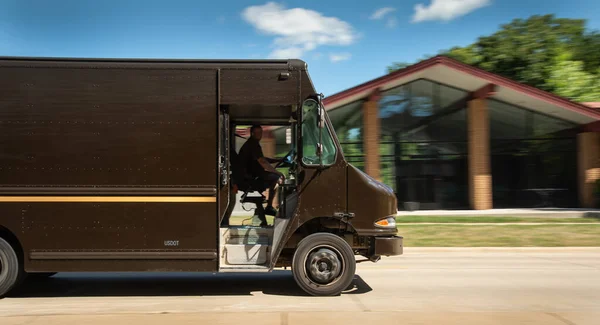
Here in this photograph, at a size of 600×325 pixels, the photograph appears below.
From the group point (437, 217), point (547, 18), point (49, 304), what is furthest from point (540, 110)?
point (547, 18)

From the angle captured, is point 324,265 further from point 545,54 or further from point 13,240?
point 545,54

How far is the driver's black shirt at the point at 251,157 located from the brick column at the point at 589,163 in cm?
1689

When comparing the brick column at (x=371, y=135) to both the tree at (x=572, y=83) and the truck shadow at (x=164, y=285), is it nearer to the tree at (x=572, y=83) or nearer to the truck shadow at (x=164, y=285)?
the truck shadow at (x=164, y=285)

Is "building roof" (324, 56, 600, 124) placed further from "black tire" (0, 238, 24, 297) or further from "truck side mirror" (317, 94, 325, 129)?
"black tire" (0, 238, 24, 297)

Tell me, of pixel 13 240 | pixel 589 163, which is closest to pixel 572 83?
pixel 589 163

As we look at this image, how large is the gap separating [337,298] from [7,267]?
166 inches

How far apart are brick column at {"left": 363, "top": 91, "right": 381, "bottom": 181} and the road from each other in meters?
9.76

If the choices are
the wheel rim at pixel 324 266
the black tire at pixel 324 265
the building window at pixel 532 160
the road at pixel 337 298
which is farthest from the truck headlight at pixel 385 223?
the building window at pixel 532 160

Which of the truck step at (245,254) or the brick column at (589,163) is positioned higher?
the brick column at (589,163)

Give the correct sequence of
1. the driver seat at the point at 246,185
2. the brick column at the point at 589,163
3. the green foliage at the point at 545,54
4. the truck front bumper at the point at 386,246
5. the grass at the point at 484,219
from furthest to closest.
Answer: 1. the green foliage at the point at 545,54
2. the brick column at the point at 589,163
3. the grass at the point at 484,219
4. the driver seat at the point at 246,185
5. the truck front bumper at the point at 386,246

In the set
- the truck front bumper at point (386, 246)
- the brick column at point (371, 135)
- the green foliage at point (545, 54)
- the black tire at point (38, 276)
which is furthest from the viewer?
the green foliage at point (545, 54)

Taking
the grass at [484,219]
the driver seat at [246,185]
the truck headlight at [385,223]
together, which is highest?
the driver seat at [246,185]

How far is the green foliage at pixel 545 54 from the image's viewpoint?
28.8m

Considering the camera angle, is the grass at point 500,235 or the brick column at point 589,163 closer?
the grass at point 500,235
